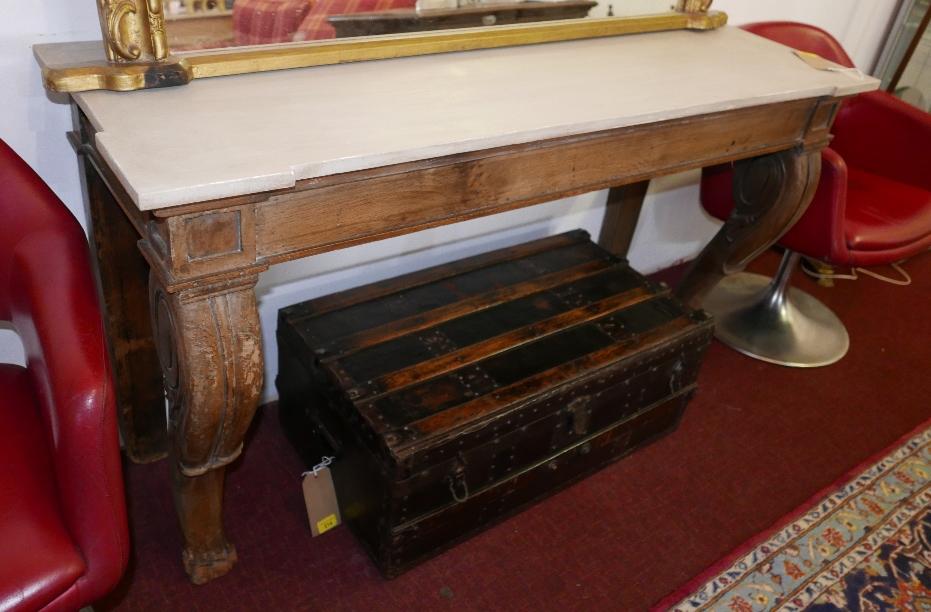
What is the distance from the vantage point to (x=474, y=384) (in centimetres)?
146

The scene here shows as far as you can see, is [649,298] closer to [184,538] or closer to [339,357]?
[339,357]

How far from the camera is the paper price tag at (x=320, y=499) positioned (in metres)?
1.50

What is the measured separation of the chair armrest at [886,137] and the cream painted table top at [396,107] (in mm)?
715

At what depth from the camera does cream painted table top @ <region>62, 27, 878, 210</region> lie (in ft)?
3.08

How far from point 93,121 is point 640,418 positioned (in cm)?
132

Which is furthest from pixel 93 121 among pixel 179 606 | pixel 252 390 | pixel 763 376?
pixel 763 376

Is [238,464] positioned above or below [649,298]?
below

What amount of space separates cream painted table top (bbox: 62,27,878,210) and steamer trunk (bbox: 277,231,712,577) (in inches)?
21.0

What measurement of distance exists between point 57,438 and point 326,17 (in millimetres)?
836

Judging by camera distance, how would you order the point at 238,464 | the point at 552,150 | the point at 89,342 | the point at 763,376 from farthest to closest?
the point at 763,376
the point at 238,464
the point at 552,150
the point at 89,342

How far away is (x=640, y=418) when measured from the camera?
1773 mm

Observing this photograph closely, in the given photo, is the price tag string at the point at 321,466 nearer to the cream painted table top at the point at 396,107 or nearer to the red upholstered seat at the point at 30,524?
the red upholstered seat at the point at 30,524

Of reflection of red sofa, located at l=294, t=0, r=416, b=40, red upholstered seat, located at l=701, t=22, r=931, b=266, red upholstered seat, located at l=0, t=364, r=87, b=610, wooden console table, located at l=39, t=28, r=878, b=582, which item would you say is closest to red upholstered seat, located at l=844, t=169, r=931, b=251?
red upholstered seat, located at l=701, t=22, r=931, b=266

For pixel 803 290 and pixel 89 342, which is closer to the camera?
pixel 89 342
